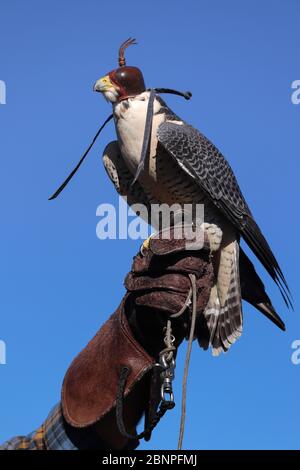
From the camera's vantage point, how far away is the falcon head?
15.0 ft

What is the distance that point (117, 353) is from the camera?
2980 millimetres

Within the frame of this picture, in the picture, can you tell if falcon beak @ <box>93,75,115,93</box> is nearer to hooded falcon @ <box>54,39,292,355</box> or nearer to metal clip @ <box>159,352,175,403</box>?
hooded falcon @ <box>54,39,292,355</box>

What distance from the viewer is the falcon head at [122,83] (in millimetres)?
4566

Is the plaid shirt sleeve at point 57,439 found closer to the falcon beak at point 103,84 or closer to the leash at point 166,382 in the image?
the leash at point 166,382

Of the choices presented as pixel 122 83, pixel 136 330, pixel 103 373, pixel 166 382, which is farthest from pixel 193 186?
pixel 166 382

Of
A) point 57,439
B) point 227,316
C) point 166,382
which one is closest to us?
point 166,382

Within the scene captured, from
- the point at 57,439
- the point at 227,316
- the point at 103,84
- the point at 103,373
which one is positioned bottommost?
the point at 57,439

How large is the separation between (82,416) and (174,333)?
516 mm

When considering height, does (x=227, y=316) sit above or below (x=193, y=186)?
below

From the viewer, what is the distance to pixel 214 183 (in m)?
4.64

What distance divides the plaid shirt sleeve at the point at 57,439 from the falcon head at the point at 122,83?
235cm

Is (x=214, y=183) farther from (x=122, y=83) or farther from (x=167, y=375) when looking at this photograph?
(x=167, y=375)

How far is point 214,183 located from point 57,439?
2.23m
